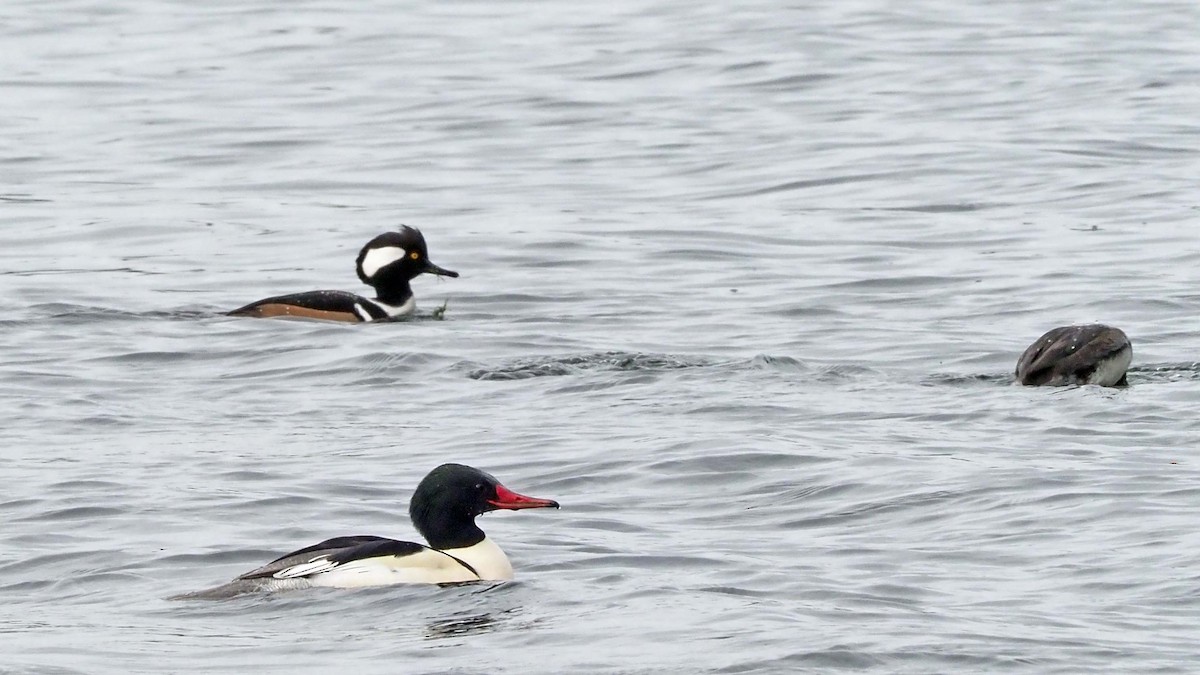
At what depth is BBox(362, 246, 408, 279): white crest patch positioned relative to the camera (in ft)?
58.1

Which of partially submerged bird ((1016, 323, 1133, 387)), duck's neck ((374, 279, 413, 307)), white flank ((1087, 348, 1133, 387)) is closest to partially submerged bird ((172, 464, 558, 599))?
partially submerged bird ((1016, 323, 1133, 387))

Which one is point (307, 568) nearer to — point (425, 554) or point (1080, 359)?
point (425, 554)

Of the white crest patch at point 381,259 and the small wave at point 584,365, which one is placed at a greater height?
the white crest patch at point 381,259

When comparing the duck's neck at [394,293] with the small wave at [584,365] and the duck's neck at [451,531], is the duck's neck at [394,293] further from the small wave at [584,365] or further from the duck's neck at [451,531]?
the duck's neck at [451,531]

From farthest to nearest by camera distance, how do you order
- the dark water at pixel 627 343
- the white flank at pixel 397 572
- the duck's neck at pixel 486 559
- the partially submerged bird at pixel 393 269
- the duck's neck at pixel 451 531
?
the partially submerged bird at pixel 393 269 → the duck's neck at pixel 451 531 → the duck's neck at pixel 486 559 → the white flank at pixel 397 572 → the dark water at pixel 627 343

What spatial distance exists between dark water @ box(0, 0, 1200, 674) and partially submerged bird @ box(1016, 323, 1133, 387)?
133 millimetres

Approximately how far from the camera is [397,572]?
964 cm

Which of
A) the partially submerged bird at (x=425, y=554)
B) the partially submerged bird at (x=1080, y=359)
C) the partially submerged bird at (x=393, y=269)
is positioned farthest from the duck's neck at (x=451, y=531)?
the partially submerged bird at (x=393, y=269)

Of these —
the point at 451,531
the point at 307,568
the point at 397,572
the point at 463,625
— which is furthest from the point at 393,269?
the point at 463,625

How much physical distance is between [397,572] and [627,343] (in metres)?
6.24

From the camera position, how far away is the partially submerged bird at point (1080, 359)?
13766 mm

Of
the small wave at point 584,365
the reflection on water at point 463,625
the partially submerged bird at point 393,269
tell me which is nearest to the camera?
the reflection on water at point 463,625

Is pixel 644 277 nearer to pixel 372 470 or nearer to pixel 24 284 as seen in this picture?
pixel 24 284

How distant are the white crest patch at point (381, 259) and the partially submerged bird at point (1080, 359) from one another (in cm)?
548
